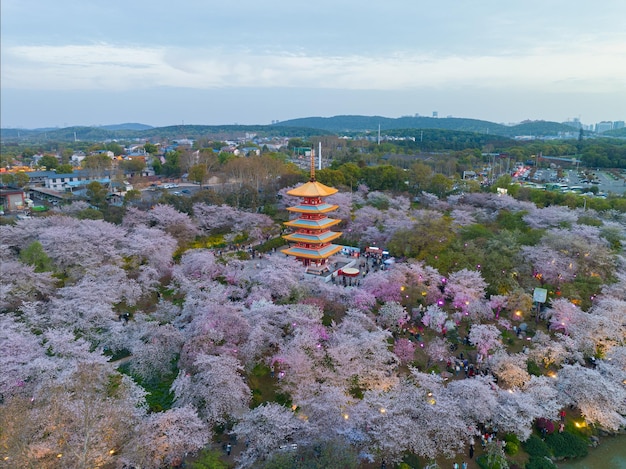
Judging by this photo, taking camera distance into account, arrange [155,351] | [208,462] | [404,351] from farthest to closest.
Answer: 1. [404,351]
2. [155,351]
3. [208,462]

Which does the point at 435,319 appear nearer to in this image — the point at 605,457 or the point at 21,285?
the point at 605,457

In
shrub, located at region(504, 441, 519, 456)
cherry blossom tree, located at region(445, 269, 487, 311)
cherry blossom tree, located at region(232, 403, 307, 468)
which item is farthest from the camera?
cherry blossom tree, located at region(445, 269, 487, 311)

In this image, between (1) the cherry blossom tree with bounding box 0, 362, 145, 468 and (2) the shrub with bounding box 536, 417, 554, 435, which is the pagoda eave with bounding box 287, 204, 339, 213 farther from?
(2) the shrub with bounding box 536, 417, 554, 435

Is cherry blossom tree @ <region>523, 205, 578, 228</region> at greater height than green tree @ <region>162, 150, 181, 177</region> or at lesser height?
lesser

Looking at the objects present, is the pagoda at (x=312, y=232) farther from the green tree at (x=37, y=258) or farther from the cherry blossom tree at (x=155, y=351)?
Result: the green tree at (x=37, y=258)

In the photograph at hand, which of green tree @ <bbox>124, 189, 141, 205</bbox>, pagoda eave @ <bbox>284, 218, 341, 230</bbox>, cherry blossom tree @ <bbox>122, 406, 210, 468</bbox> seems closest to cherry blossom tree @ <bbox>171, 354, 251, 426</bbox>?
cherry blossom tree @ <bbox>122, 406, 210, 468</bbox>

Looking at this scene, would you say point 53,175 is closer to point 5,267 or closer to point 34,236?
point 34,236

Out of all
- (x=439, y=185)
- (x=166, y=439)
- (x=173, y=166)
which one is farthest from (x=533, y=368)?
(x=173, y=166)

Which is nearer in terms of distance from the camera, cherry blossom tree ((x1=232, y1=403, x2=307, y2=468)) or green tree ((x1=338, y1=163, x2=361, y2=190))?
cherry blossom tree ((x1=232, y1=403, x2=307, y2=468))

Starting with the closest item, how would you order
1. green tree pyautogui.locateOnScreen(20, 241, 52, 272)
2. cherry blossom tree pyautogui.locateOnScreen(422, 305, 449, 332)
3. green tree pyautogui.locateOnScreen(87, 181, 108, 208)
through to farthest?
cherry blossom tree pyautogui.locateOnScreen(422, 305, 449, 332), green tree pyautogui.locateOnScreen(20, 241, 52, 272), green tree pyautogui.locateOnScreen(87, 181, 108, 208)
